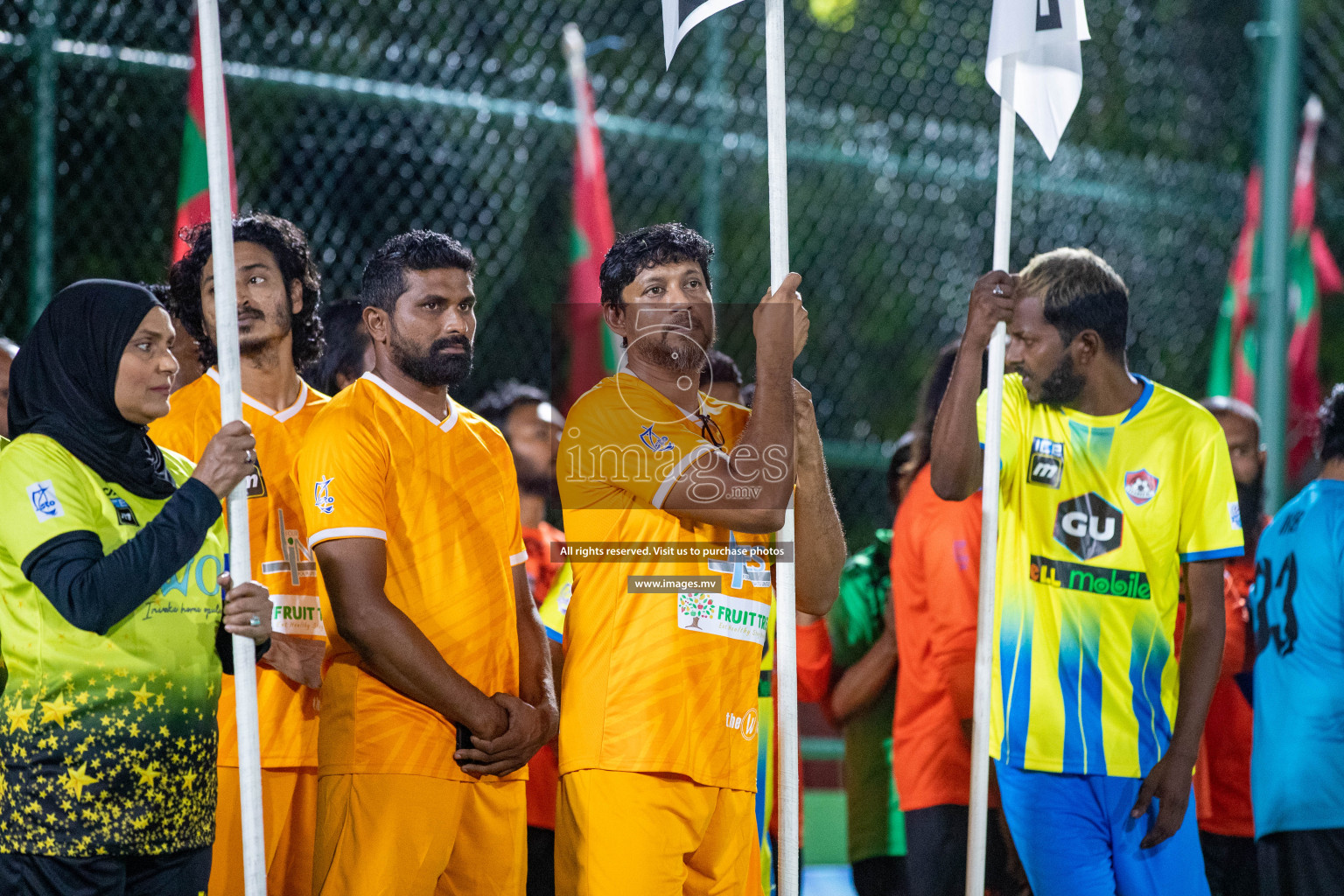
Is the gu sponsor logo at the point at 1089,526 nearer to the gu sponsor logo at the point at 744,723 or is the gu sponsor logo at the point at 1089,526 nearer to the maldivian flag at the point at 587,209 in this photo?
the gu sponsor logo at the point at 744,723

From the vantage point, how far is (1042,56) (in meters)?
3.76

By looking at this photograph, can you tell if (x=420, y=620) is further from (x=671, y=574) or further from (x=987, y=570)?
(x=987, y=570)

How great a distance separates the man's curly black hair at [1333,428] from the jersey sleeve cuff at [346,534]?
114 inches

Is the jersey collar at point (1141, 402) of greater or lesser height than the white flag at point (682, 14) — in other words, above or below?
below

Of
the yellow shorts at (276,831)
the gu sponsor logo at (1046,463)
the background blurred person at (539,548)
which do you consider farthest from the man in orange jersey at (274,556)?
the gu sponsor logo at (1046,463)

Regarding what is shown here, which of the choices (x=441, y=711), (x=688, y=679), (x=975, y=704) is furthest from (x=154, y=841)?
(x=975, y=704)

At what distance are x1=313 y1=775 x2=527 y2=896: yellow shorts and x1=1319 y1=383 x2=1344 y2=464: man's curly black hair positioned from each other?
8.88ft

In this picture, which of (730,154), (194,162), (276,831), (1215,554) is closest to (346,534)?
(276,831)

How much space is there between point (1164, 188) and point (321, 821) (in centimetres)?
842

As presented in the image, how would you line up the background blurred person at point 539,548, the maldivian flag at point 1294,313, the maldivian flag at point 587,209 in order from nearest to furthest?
the background blurred person at point 539,548 < the maldivian flag at point 587,209 < the maldivian flag at point 1294,313

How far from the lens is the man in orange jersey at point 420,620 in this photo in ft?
10.2

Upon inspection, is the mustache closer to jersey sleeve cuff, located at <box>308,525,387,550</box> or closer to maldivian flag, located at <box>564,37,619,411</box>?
jersey sleeve cuff, located at <box>308,525,387,550</box>

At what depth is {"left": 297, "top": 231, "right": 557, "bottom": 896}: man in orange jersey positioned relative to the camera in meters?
3.11

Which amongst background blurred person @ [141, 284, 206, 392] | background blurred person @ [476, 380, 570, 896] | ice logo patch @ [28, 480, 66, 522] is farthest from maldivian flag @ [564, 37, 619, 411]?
ice logo patch @ [28, 480, 66, 522]
